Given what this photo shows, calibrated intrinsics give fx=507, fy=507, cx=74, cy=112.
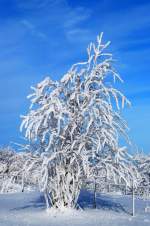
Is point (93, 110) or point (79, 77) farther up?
point (79, 77)

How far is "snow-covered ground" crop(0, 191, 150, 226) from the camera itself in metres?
15.6

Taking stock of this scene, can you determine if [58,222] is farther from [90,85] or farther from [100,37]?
[100,37]

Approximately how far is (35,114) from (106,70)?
3.06 meters

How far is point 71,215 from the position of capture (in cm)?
1748

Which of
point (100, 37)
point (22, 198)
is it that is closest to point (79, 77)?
point (100, 37)

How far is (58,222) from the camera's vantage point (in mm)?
15820

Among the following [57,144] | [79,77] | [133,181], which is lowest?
[133,181]

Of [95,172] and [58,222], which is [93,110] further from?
[58,222]

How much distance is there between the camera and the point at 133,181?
17953 mm

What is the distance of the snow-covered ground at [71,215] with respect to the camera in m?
15.6

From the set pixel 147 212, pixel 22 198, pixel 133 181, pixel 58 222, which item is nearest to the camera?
pixel 58 222

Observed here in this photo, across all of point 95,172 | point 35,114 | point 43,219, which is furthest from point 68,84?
point 43,219

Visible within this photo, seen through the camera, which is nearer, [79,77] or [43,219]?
[43,219]

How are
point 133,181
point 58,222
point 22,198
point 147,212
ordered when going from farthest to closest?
point 22,198, point 147,212, point 133,181, point 58,222
